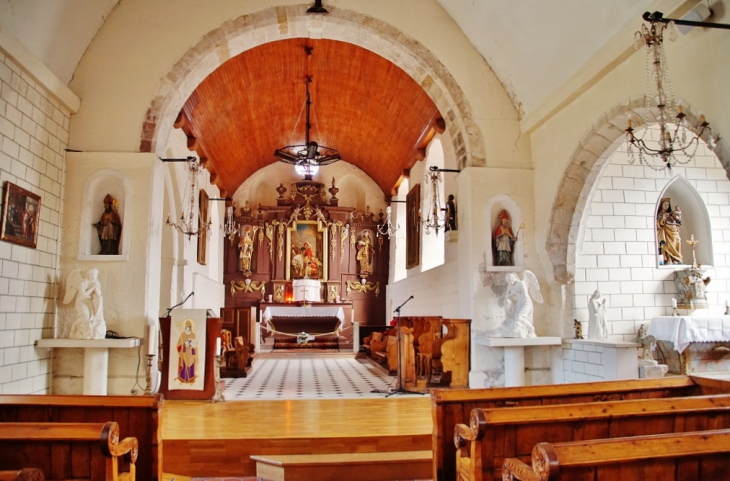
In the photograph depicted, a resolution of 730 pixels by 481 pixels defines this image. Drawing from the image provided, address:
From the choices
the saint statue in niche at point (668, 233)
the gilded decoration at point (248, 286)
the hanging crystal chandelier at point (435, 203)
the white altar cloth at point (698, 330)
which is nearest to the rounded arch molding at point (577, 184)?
the white altar cloth at point (698, 330)

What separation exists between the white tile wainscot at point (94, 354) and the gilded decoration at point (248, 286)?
907 cm

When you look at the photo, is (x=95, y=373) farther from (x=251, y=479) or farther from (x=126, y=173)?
(x=251, y=479)

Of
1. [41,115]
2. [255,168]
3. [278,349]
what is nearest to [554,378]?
[41,115]

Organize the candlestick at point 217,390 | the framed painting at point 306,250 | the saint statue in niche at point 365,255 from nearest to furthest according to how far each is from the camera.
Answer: the candlestick at point 217,390 < the framed painting at point 306,250 < the saint statue in niche at point 365,255

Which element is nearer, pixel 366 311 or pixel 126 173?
pixel 126 173

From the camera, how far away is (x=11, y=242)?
5.75m

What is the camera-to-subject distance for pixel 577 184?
7.11 meters

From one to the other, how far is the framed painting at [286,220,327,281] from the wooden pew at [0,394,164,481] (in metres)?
12.4

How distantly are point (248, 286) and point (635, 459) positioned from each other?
14.3m

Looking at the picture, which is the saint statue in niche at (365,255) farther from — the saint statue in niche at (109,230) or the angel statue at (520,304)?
the saint statue in niche at (109,230)

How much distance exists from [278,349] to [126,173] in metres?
8.38

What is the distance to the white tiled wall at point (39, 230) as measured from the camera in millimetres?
5707

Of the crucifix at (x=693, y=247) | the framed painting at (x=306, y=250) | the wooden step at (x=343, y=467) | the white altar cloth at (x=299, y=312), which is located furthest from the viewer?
the framed painting at (x=306, y=250)

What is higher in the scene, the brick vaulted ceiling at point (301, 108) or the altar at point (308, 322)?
the brick vaulted ceiling at point (301, 108)
